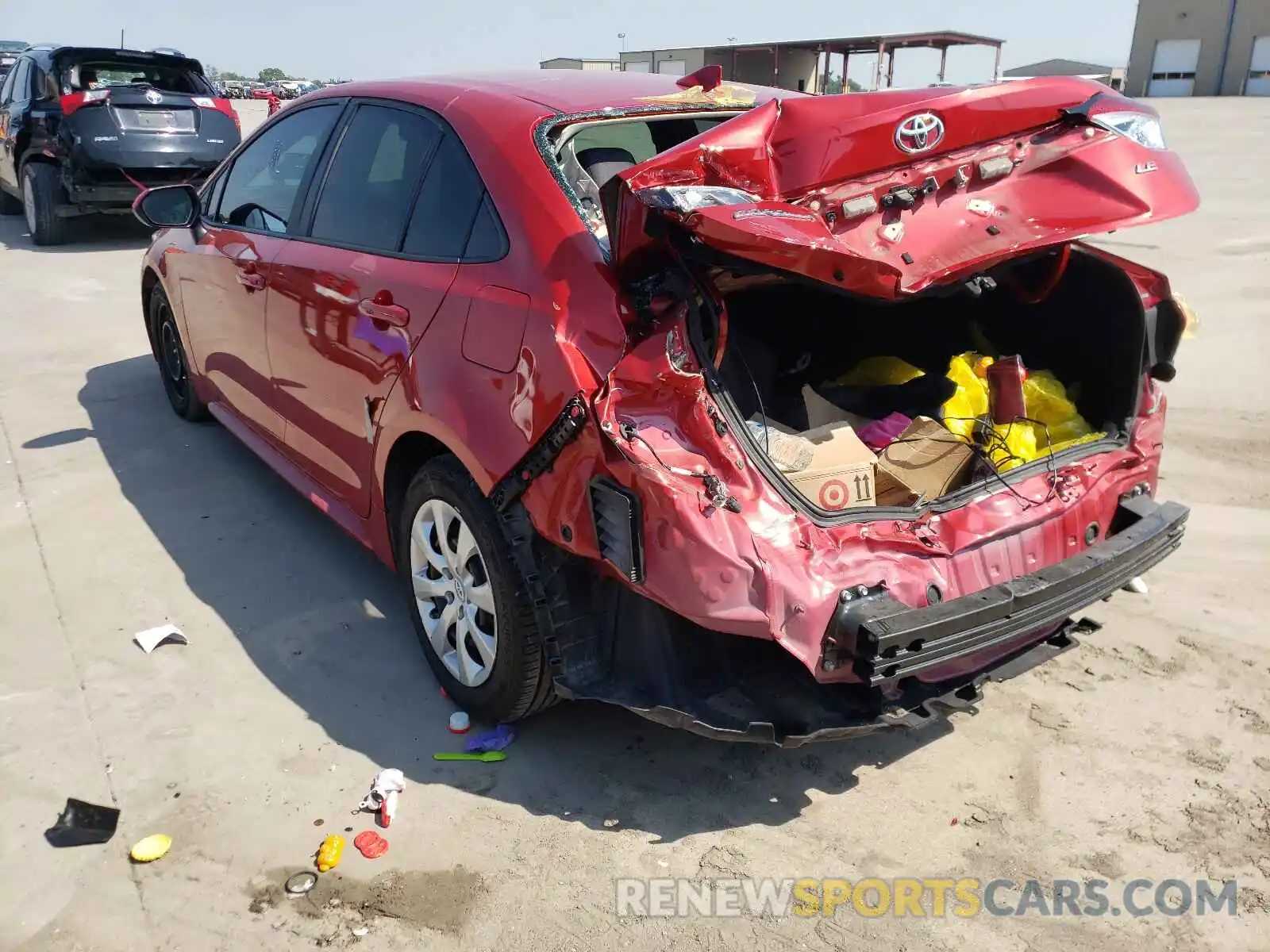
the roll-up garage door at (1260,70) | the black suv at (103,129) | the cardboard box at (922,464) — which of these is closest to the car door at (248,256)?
the cardboard box at (922,464)

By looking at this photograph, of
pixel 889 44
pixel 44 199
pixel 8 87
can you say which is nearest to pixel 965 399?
pixel 44 199

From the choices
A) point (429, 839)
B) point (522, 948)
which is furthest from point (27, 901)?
point (522, 948)

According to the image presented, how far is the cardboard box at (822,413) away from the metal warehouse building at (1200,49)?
46309 millimetres

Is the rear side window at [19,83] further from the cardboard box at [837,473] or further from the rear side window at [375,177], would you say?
the cardboard box at [837,473]

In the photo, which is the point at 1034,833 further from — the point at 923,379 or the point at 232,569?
the point at 232,569

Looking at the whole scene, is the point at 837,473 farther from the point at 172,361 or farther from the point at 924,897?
the point at 172,361

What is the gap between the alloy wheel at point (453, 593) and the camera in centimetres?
289

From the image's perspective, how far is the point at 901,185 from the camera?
2.47 m

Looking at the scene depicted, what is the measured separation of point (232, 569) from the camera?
13.4 ft

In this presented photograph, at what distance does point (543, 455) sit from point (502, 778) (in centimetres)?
103

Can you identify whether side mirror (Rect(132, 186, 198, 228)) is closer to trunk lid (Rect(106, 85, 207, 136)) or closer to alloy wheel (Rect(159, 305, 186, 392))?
alloy wheel (Rect(159, 305, 186, 392))

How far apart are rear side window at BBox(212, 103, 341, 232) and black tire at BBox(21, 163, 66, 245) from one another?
761 centimetres

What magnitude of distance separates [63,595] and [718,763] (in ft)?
8.73

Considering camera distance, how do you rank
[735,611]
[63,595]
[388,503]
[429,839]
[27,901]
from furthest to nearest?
[63,595] < [388,503] < [429,839] < [27,901] < [735,611]
